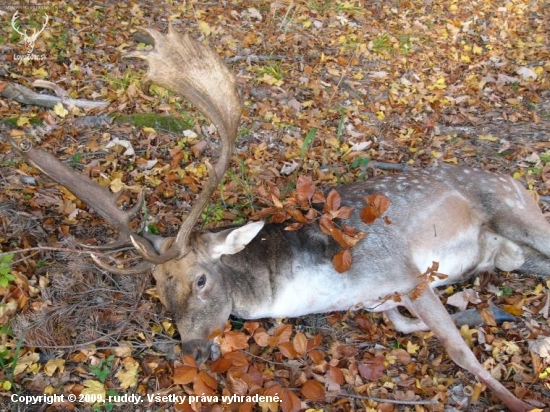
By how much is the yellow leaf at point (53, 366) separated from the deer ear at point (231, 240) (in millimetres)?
1352

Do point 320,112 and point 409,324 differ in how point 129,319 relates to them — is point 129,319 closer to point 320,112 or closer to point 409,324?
point 409,324

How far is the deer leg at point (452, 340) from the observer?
3939mm

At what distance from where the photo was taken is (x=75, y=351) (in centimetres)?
406

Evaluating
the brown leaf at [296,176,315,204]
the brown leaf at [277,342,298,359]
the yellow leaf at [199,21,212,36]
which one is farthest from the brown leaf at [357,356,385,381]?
the yellow leaf at [199,21,212,36]

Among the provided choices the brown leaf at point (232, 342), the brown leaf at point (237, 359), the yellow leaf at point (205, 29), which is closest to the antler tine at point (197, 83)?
the brown leaf at point (232, 342)

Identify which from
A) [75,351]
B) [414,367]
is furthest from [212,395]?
[414,367]

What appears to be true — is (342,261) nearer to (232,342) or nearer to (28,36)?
(232,342)

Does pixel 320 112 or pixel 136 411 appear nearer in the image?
pixel 136 411

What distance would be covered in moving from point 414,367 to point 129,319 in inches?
91.7

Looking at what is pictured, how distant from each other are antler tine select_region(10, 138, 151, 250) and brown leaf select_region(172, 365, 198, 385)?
1.07m

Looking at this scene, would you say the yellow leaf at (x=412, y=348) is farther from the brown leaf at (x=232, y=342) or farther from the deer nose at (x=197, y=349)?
the deer nose at (x=197, y=349)

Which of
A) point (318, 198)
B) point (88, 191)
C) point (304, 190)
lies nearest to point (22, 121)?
point (88, 191)

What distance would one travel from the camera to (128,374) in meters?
3.91
